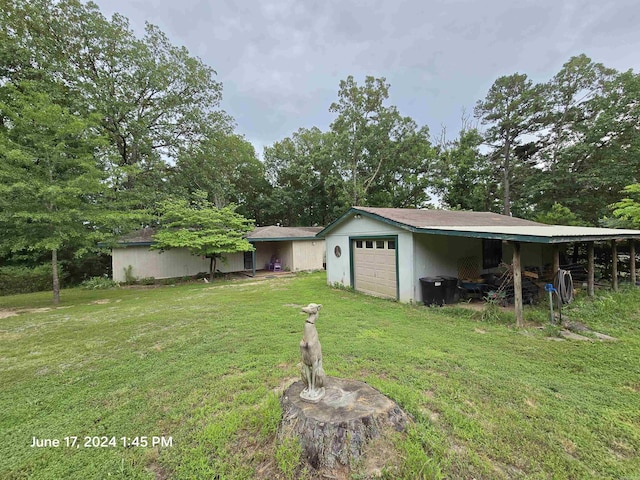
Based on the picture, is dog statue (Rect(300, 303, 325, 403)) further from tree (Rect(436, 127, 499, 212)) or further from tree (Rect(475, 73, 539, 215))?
tree (Rect(475, 73, 539, 215))

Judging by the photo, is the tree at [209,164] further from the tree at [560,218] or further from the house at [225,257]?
the tree at [560,218]

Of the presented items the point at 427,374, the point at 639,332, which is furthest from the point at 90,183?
the point at 639,332

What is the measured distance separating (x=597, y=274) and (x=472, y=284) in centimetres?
693

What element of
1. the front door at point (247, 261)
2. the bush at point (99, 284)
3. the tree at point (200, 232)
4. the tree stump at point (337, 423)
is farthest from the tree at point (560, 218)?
the bush at point (99, 284)

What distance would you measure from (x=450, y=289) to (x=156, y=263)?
14.1 m

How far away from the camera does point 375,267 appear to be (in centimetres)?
908

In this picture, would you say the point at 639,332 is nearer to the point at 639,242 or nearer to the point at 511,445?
the point at 511,445

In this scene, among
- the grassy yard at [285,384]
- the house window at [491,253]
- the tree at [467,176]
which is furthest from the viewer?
the tree at [467,176]

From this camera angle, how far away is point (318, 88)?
22.4 metres

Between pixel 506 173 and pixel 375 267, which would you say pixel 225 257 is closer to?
pixel 375 267

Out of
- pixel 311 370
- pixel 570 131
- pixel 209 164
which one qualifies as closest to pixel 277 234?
pixel 209 164

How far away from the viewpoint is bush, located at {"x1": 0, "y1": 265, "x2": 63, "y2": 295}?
39.5 feet

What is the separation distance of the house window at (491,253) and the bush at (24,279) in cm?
1890

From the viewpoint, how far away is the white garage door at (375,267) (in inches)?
332
